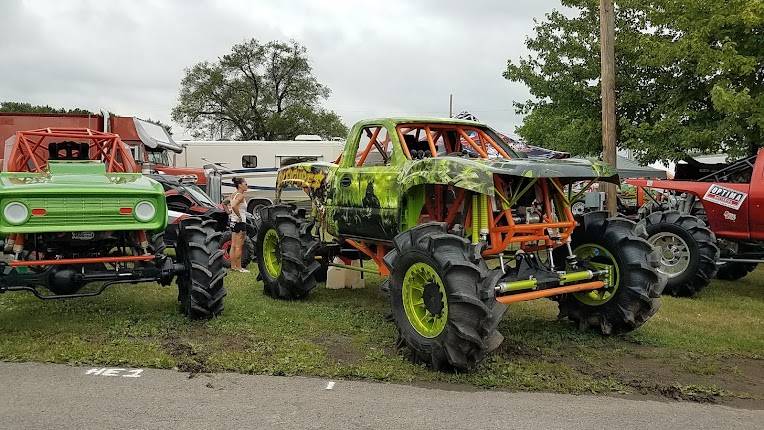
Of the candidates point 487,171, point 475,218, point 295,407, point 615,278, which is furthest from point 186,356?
point 615,278

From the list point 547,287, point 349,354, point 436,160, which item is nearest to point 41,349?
point 349,354

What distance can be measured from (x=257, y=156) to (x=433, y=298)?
65.2ft

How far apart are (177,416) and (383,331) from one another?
276 cm

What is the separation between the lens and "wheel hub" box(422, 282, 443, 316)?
5582 mm

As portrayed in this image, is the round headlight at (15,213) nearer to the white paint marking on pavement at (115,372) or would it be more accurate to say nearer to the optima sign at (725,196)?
the white paint marking on pavement at (115,372)

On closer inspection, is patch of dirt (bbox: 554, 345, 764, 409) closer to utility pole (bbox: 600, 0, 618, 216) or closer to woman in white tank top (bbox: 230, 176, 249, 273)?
utility pole (bbox: 600, 0, 618, 216)

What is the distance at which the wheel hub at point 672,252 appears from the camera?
369 inches

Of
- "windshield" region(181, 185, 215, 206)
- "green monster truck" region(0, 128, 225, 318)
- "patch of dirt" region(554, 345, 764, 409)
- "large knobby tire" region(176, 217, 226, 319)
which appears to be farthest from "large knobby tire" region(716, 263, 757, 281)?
"windshield" region(181, 185, 215, 206)

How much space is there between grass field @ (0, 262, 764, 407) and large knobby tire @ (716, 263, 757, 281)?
2684mm

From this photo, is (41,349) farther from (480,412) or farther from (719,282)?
(719,282)

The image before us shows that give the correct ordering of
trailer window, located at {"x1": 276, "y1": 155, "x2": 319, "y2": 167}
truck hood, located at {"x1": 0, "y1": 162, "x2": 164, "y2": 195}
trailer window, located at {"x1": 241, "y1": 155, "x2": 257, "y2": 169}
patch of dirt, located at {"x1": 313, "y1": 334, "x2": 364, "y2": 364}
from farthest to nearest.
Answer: trailer window, located at {"x1": 241, "y1": 155, "x2": 257, "y2": 169} < trailer window, located at {"x1": 276, "y1": 155, "x2": 319, "y2": 167} < truck hood, located at {"x1": 0, "y1": 162, "x2": 164, "y2": 195} < patch of dirt, located at {"x1": 313, "y1": 334, "x2": 364, "y2": 364}

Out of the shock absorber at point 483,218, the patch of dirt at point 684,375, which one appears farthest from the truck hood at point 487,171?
the patch of dirt at point 684,375

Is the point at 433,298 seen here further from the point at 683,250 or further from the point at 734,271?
the point at 734,271

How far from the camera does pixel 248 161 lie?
24.7 metres
